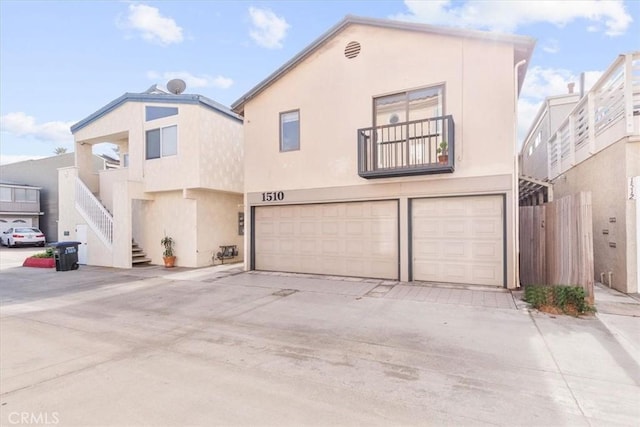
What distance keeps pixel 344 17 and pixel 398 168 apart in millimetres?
4925

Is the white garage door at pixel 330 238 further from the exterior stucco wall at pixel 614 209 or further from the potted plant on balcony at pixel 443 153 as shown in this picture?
the exterior stucco wall at pixel 614 209

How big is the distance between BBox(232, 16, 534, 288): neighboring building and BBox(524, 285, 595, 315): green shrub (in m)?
1.72

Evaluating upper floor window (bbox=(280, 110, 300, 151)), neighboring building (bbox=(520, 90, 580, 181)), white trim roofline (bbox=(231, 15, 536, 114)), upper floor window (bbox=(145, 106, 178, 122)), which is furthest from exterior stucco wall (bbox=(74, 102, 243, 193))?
neighboring building (bbox=(520, 90, 580, 181))

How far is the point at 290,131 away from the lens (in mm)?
11266

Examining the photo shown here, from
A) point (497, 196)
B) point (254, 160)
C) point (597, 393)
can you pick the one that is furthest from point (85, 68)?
point (597, 393)

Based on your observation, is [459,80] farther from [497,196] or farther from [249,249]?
[249,249]

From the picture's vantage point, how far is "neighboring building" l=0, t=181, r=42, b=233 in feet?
87.3

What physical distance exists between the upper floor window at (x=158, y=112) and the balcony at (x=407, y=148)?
7792 mm

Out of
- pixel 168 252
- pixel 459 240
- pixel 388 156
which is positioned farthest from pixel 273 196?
pixel 459 240

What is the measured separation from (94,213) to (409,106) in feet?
42.9

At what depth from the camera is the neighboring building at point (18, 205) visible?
2661 cm

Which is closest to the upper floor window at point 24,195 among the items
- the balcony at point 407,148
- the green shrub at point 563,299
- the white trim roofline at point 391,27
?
the white trim roofline at point 391,27

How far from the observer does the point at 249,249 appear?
1189cm

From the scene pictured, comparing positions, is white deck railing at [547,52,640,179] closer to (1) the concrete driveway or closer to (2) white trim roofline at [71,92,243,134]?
(1) the concrete driveway
